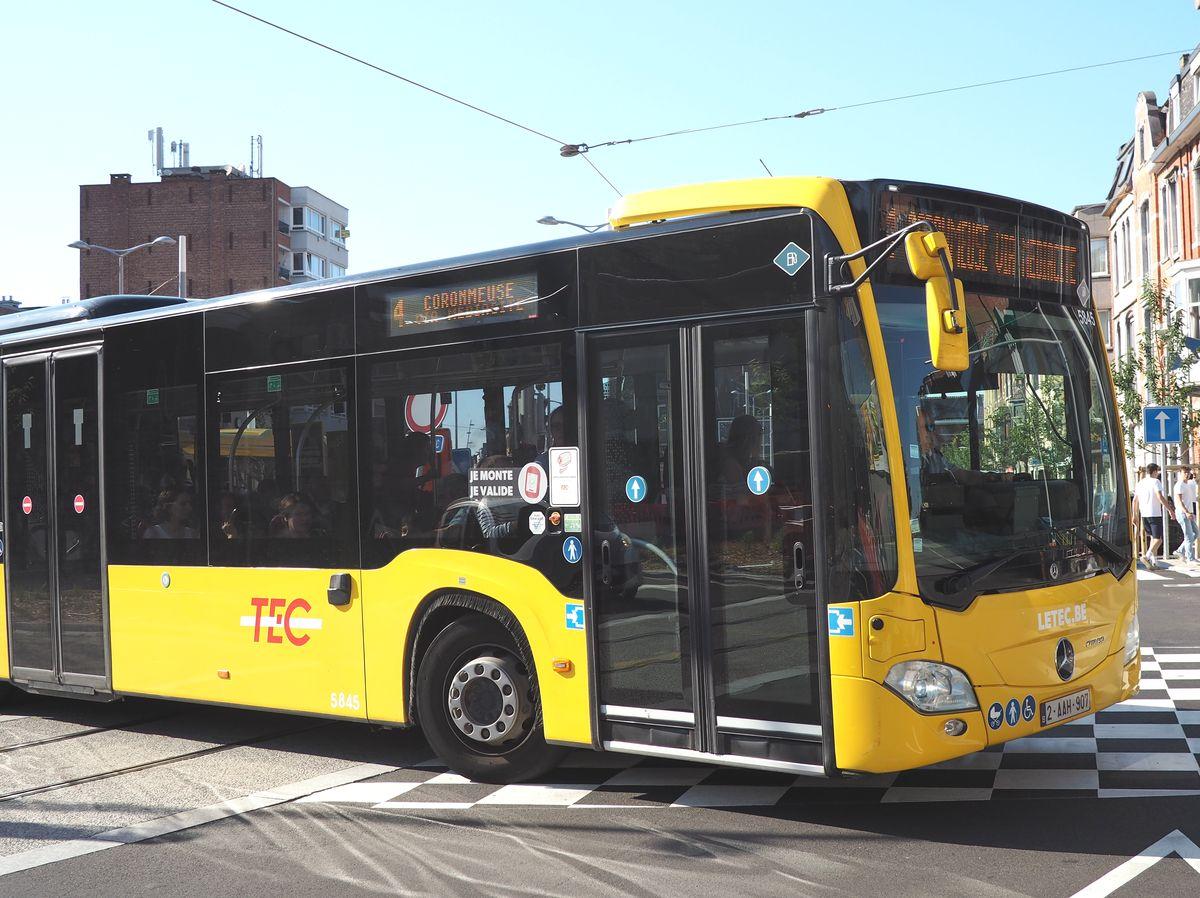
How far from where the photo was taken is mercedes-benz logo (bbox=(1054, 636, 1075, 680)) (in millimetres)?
6477

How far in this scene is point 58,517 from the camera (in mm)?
9898

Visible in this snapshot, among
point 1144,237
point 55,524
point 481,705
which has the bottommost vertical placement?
point 481,705

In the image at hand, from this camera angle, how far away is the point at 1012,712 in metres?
6.20

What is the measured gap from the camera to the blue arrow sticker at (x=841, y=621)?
5934 millimetres

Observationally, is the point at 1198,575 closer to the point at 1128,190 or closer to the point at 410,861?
the point at 410,861

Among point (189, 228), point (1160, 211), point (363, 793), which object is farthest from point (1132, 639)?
point (189, 228)

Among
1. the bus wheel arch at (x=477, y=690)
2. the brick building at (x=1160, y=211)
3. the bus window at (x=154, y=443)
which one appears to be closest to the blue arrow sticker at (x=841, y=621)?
the bus wheel arch at (x=477, y=690)

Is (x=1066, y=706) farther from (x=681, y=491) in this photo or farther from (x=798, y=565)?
(x=681, y=491)

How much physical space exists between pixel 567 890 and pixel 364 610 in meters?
2.82

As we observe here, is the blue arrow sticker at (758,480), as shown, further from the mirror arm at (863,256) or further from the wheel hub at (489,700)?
the wheel hub at (489,700)

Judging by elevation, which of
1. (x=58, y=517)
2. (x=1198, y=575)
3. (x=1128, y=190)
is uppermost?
(x=1128, y=190)

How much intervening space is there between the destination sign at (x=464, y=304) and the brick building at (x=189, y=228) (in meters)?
71.6

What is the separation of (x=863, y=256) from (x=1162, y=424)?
720 inches

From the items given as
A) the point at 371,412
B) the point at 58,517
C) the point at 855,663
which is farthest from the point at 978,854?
the point at 58,517
